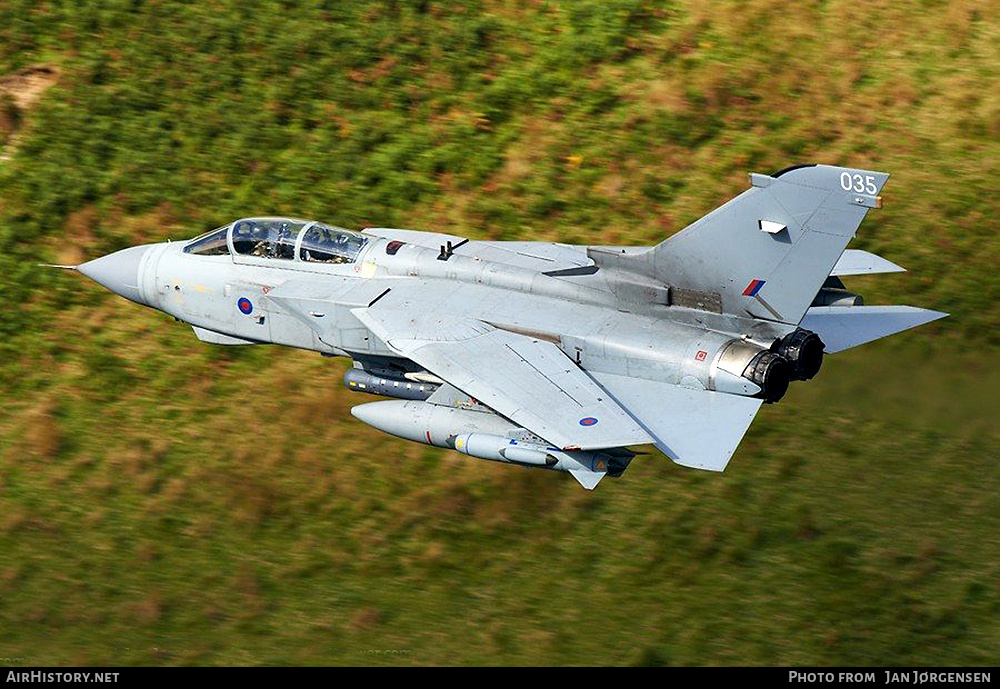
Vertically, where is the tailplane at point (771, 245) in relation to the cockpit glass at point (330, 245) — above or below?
above

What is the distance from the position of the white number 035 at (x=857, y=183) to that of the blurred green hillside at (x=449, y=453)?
366 centimetres

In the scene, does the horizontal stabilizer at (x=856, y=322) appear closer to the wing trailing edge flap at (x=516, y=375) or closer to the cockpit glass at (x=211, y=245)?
the wing trailing edge flap at (x=516, y=375)

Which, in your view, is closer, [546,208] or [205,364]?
[205,364]

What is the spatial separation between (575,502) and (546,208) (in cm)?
795

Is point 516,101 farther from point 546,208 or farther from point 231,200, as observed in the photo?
point 231,200

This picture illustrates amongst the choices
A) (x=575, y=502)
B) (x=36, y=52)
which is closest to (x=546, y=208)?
(x=575, y=502)

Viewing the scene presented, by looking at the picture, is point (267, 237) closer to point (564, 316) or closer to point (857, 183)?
point (564, 316)

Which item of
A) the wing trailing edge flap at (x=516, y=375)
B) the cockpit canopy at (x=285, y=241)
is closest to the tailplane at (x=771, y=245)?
the wing trailing edge flap at (x=516, y=375)

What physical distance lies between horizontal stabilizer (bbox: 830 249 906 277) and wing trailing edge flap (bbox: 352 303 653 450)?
5.15m

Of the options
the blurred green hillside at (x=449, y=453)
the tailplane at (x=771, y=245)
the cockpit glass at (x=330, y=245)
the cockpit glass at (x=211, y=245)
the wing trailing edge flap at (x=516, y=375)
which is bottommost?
the blurred green hillside at (x=449, y=453)

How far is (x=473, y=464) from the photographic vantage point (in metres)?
19.4

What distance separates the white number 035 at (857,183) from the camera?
15.9 metres

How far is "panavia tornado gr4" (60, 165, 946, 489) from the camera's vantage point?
53.1ft

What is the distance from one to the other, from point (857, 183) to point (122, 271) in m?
11.4
